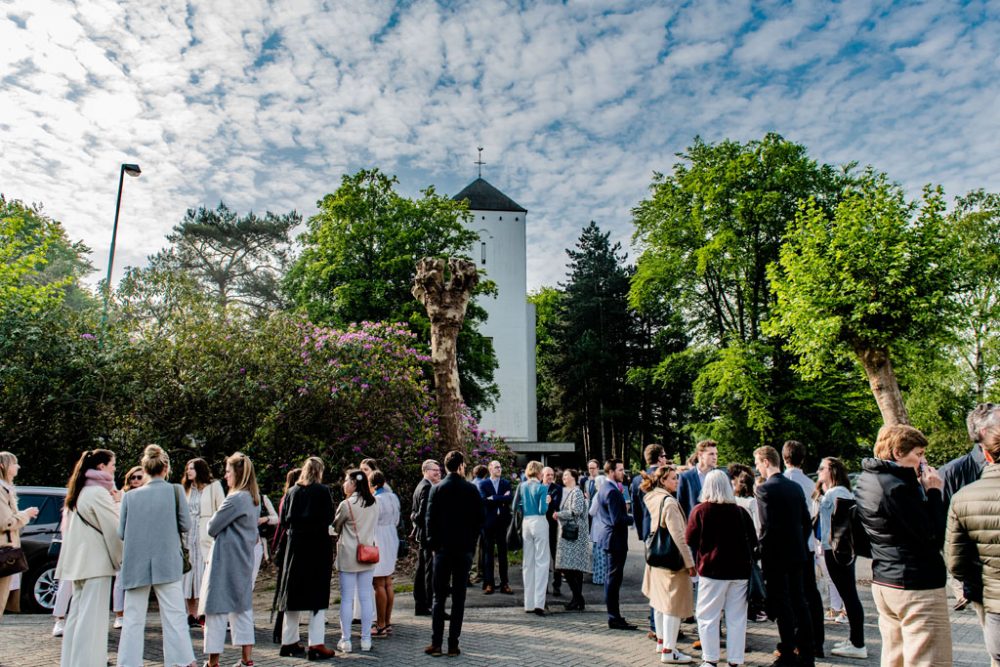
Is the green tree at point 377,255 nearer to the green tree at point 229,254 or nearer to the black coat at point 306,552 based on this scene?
the green tree at point 229,254

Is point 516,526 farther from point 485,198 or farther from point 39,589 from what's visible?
point 485,198

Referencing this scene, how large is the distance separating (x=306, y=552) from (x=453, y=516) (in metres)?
1.54

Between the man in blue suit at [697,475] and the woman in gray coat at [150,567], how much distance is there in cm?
571

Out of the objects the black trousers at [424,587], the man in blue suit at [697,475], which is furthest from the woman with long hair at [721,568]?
the black trousers at [424,587]

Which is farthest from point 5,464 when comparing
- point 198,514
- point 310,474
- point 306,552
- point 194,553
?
point 306,552

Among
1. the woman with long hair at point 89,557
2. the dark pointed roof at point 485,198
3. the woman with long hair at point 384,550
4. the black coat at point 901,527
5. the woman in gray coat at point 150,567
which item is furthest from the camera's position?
the dark pointed roof at point 485,198

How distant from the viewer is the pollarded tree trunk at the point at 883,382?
1894 cm

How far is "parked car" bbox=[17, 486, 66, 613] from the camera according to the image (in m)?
9.12

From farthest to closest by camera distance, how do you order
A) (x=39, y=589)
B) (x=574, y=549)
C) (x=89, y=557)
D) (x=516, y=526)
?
(x=516, y=526) < (x=574, y=549) < (x=39, y=589) < (x=89, y=557)

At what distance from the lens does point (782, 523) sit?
670 cm

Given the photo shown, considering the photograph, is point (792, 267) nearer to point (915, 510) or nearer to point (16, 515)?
point (915, 510)

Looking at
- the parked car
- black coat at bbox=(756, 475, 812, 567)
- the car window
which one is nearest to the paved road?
the parked car

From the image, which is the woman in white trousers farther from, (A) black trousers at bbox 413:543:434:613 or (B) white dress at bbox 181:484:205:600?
(B) white dress at bbox 181:484:205:600

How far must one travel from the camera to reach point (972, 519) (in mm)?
4109
